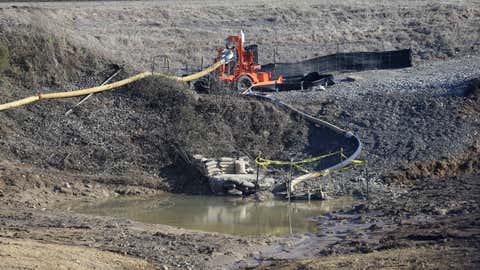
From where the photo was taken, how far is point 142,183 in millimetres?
31047

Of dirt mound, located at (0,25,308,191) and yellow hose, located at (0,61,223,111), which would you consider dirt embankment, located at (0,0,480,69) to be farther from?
yellow hose, located at (0,61,223,111)

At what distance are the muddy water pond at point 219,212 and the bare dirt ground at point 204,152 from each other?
63 cm

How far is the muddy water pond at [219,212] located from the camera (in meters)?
26.8

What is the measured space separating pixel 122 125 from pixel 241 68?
20.1 ft

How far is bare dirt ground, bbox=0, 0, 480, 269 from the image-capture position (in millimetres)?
22016

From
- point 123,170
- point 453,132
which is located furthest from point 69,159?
point 453,132

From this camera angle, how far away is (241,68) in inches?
1478

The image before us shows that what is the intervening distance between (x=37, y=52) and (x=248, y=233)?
12298mm

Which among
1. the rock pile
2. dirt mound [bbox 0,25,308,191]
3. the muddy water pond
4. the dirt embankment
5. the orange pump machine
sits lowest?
the muddy water pond

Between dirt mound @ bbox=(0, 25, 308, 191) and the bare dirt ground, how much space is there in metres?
0.04

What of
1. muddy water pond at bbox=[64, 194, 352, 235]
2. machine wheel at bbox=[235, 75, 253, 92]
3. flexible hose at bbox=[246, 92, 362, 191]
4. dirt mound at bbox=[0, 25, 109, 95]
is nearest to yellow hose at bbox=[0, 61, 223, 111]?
dirt mound at bbox=[0, 25, 109, 95]

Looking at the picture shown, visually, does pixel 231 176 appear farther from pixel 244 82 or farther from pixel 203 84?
pixel 244 82

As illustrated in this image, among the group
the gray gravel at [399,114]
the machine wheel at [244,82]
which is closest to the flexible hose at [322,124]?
the gray gravel at [399,114]

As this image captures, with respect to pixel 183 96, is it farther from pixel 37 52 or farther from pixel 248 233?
pixel 248 233
